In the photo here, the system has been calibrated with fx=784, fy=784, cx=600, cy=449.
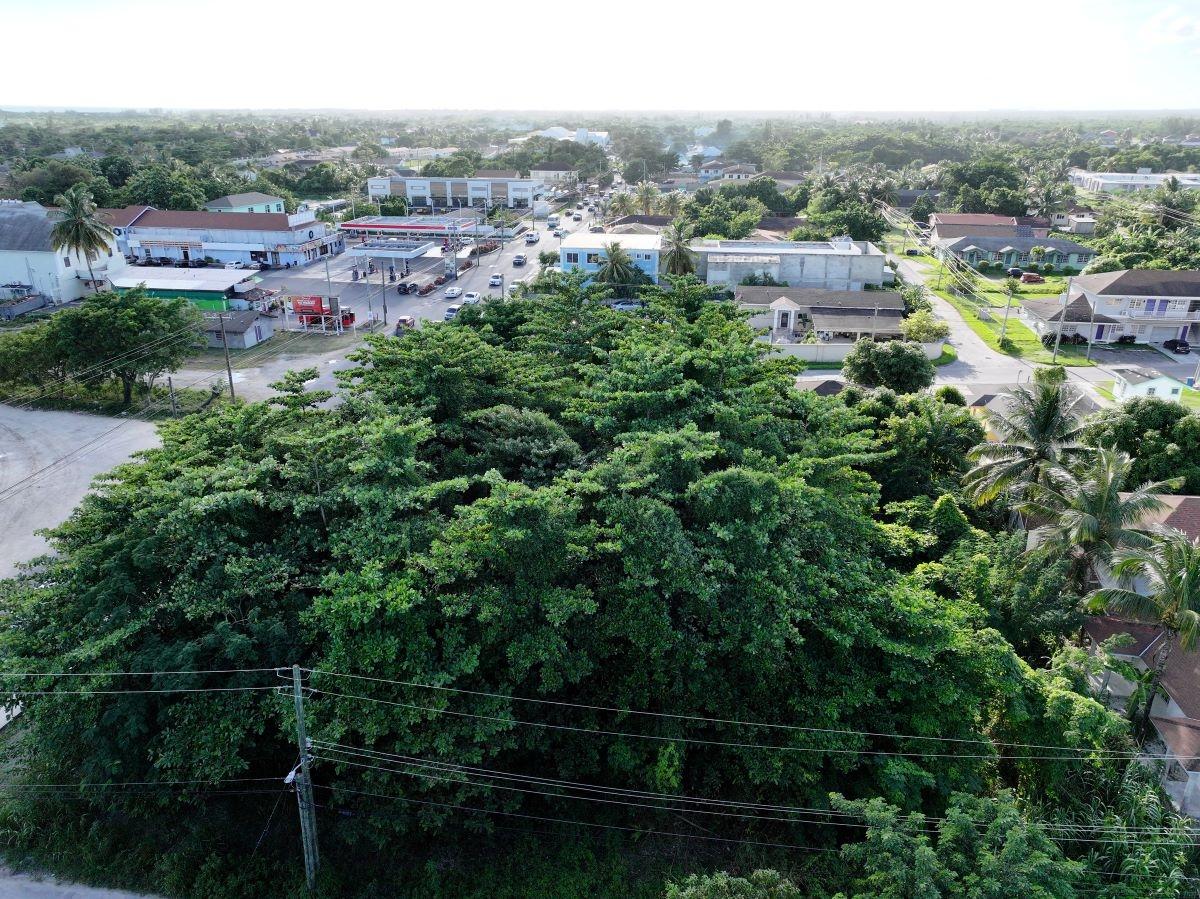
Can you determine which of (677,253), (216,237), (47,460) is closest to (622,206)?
(677,253)

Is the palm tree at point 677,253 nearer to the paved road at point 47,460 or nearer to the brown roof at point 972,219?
the paved road at point 47,460

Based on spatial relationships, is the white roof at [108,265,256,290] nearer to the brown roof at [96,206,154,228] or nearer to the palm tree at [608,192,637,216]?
the brown roof at [96,206,154,228]

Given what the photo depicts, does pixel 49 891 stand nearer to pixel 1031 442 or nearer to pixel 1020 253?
pixel 1031 442

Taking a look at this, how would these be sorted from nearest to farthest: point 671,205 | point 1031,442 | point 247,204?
point 1031,442 → point 247,204 → point 671,205

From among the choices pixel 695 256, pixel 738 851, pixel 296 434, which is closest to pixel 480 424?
pixel 296 434

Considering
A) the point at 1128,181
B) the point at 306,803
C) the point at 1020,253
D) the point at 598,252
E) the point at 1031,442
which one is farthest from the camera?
the point at 1128,181

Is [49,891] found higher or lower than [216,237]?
lower

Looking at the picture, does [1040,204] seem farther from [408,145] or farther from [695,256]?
[408,145]
